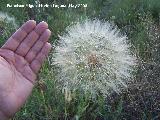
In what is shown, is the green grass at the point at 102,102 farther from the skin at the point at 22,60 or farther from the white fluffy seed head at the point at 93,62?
the skin at the point at 22,60

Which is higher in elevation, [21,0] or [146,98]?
[21,0]

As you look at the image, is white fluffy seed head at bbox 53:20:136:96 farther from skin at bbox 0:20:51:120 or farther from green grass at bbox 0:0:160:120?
skin at bbox 0:20:51:120

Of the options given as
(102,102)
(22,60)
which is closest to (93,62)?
(102,102)

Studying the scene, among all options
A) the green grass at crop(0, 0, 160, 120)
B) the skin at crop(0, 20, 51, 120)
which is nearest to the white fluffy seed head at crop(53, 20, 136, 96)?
the green grass at crop(0, 0, 160, 120)

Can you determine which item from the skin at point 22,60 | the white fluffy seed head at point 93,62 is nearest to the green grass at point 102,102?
the white fluffy seed head at point 93,62

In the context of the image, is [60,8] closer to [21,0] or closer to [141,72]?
[21,0]

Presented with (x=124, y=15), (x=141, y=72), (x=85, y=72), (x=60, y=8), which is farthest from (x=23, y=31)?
(x=60, y=8)
